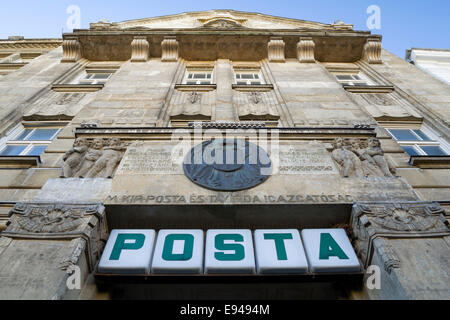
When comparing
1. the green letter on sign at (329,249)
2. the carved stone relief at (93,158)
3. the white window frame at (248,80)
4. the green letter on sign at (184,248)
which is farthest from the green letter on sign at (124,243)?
the white window frame at (248,80)

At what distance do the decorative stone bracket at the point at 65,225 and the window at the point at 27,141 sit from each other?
389 centimetres

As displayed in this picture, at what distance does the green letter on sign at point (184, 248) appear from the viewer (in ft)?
17.1

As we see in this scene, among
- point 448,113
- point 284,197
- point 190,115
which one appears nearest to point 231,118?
point 190,115

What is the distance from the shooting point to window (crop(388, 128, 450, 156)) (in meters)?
9.09

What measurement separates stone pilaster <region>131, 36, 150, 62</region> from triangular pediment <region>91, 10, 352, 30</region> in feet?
20.9

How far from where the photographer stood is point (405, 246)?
16.5 ft

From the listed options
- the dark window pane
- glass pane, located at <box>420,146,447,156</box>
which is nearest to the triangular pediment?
the dark window pane

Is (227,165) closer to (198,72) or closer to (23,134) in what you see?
(23,134)

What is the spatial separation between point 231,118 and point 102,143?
4374mm

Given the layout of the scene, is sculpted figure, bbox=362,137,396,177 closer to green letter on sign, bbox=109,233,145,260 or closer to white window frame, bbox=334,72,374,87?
green letter on sign, bbox=109,233,145,260

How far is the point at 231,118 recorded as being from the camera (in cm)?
1021

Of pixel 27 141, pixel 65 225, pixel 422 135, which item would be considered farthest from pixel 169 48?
pixel 65 225

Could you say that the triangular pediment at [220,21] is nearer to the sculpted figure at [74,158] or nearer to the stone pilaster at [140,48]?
the stone pilaster at [140,48]
